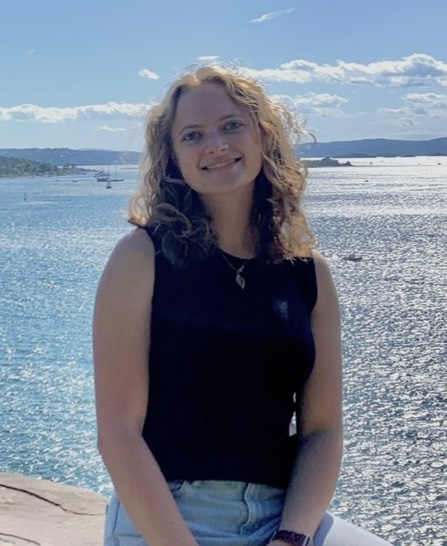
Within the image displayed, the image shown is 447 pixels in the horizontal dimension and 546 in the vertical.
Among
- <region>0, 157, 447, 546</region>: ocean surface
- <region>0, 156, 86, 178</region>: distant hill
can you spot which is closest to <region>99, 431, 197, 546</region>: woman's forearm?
<region>0, 157, 447, 546</region>: ocean surface

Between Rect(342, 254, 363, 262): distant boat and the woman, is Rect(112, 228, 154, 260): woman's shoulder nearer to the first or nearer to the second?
the woman

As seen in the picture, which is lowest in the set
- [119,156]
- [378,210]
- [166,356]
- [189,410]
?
[378,210]

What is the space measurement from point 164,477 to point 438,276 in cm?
3311

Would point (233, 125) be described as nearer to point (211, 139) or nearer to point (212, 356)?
point (211, 139)

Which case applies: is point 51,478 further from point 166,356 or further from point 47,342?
point 166,356

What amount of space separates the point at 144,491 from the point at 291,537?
353 mm

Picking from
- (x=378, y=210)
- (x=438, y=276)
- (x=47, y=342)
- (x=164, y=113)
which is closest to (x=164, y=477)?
(x=164, y=113)

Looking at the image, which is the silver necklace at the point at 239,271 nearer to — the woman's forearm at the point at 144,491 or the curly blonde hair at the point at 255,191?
the curly blonde hair at the point at 255,191

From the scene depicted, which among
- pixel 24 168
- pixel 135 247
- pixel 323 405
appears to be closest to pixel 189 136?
pixel 135 247

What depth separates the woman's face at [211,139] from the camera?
7.28ft

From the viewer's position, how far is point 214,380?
2.07 metres

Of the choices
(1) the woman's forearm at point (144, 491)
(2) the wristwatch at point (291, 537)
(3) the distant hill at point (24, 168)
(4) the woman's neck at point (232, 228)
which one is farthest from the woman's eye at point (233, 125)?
(3) the distant hill at point (24, 168)

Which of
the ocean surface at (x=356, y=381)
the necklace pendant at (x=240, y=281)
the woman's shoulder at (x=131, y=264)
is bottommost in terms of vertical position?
the ocean surface at (x=356, y=381)

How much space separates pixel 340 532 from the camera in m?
2.12
